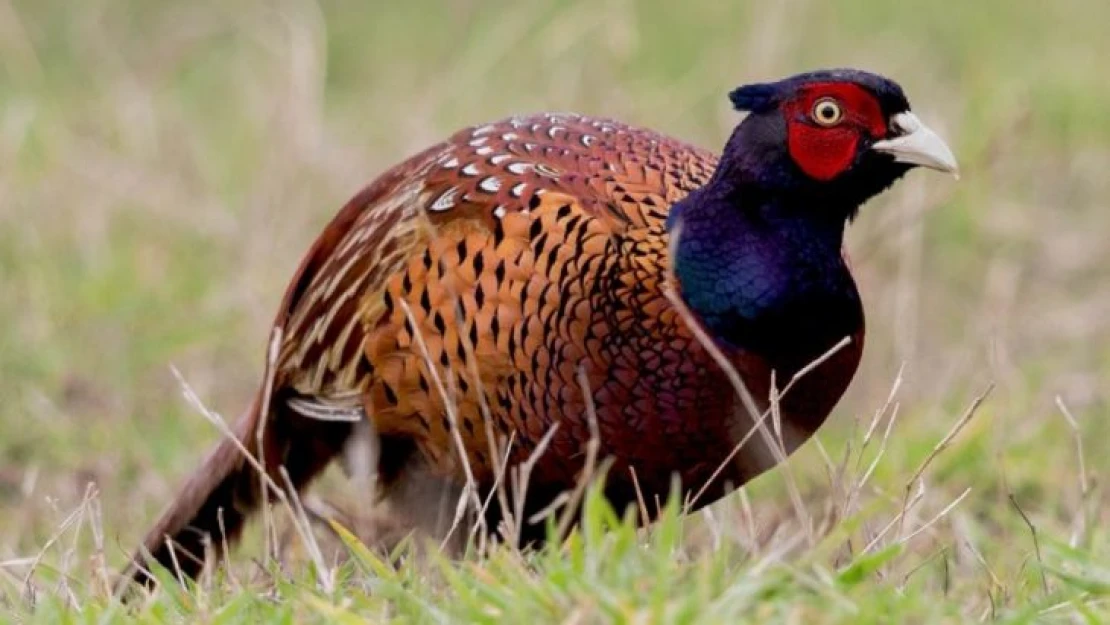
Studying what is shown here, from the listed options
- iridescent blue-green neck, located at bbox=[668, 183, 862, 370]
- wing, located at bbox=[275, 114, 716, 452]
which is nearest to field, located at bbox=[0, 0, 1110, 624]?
iridescent blue-green neck, located at bbox=[668, 183, 862, 370]

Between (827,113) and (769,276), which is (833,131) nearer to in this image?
(827,113)

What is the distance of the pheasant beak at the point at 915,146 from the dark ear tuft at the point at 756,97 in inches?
8.1

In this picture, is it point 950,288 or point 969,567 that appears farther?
point 950,288

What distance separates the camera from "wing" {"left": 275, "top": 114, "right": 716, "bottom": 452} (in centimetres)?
387

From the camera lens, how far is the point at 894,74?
8.37 meters

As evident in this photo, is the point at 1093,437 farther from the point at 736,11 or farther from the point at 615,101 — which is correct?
the point at 736,11

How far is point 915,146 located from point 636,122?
109 inches

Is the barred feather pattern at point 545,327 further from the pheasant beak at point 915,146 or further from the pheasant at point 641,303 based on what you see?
the pheasant beak at point 915,146

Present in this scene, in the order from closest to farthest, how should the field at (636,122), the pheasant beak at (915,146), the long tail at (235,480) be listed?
the field at (636,122), the pheasant beak at (915,146), the long tail at (235,480)

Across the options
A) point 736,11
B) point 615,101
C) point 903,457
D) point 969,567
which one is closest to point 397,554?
point 969,567

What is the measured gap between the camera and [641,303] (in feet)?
12.5

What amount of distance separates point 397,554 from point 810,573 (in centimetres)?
98

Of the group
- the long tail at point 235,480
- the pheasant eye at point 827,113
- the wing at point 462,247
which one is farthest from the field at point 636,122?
the pheasant eye at point 827,113

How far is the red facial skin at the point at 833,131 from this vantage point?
12.3 ft
